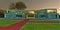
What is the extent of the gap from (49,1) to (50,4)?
1.13 metres

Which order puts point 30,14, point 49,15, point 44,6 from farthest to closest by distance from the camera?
point 44,6, point 30,14, point 49,15

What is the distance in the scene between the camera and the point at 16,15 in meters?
42.2

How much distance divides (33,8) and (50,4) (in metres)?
4.78

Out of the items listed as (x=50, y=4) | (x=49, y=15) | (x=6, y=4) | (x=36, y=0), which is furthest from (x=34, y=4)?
(x=49, y=15)

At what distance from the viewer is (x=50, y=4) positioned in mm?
50062

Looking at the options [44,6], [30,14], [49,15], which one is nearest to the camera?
[49,15]

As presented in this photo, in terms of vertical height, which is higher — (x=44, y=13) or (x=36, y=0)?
(x=36, y=0)

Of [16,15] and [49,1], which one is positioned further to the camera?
[49,1]

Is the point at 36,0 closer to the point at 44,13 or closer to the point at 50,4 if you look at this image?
the point at 50,4

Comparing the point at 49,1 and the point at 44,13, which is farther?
the point at 49,1

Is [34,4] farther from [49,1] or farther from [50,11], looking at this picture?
[50,11]

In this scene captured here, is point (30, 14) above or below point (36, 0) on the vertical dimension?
below

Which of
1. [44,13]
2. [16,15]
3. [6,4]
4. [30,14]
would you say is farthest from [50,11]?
[6,4]

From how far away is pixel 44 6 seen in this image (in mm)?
49656
